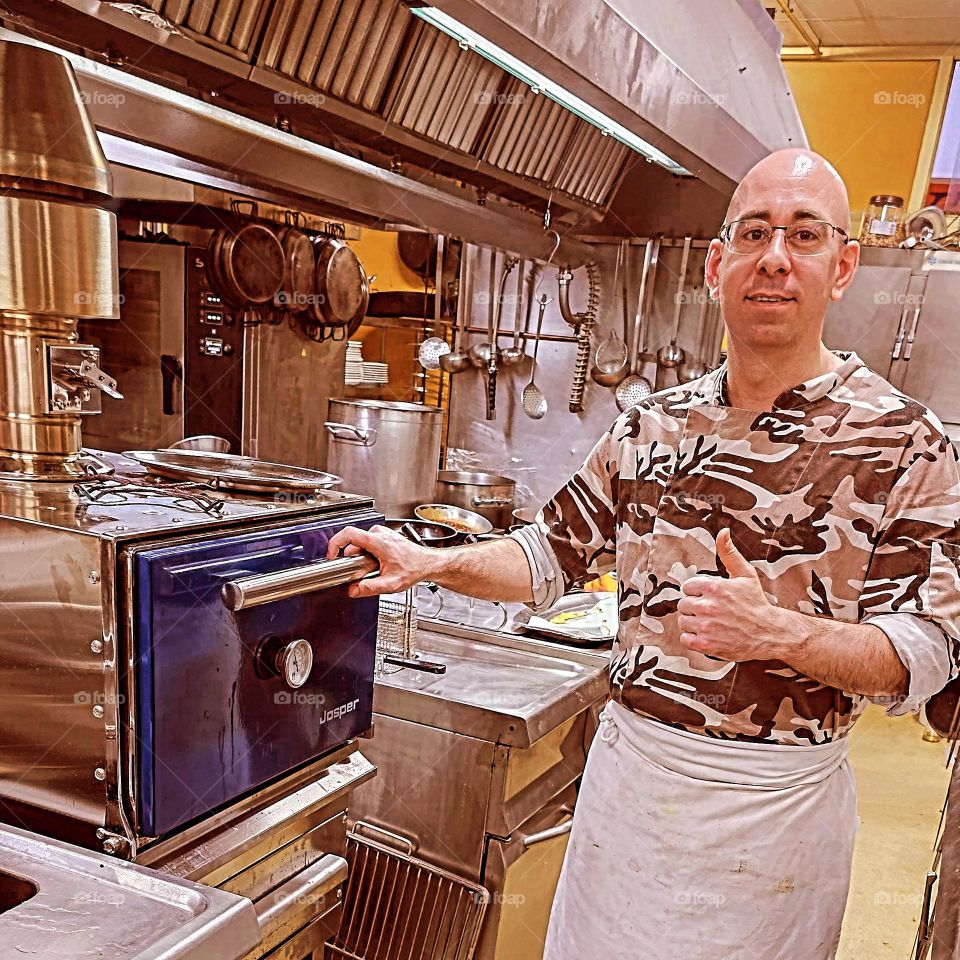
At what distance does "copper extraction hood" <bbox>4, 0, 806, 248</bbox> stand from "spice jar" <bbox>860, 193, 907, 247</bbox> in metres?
2.61

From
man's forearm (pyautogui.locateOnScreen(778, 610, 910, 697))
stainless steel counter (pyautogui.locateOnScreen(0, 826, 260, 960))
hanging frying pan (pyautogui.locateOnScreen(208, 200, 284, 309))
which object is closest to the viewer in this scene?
stainless steel counter (pyautogui.locateOnScreen(0, 826, 260, 960))

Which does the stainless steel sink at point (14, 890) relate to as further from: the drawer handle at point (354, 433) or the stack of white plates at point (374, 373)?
the stack of white plates at point (374, 373)

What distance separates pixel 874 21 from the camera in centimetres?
568

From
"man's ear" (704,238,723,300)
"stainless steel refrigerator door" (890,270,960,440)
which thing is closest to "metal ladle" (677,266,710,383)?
"stainless steel refrigerator door" (890,270,960,440)

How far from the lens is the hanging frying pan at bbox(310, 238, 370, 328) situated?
3.74 m

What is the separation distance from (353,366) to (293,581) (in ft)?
11.9

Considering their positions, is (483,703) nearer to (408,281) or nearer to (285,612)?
(285,612)

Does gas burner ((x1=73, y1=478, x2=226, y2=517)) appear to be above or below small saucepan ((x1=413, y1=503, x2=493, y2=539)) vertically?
above

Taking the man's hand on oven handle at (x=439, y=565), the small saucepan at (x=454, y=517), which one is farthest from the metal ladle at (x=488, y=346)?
the man's hand on oven handle at (x=439, y=565)

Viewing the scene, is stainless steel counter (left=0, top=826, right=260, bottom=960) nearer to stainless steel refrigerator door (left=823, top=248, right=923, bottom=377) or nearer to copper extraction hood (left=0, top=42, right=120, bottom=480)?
copper extraction hood (left=0, top=42, right=120, bottom=480)

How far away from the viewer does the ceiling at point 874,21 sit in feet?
17.6

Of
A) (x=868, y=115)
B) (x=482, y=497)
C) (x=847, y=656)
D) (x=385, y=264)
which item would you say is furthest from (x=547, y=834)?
(x=868, y=115)

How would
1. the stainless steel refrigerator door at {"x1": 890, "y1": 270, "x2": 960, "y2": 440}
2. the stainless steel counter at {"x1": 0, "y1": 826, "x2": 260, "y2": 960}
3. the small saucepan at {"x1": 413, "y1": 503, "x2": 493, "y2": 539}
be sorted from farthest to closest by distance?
1. the stainless steel refrigerator door at {"x1": 890, "y1": 270, "x2": 960, "y2": 440}
2. the small saucepan at {"x1": 413, "y1": 503, "x2": 493, "y2": 539}
3. the stainless steel counter at {"x1": 0, "y1": 826, "x2": 260, "y2": 960}

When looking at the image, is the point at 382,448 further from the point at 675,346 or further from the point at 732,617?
the point at 732,617
